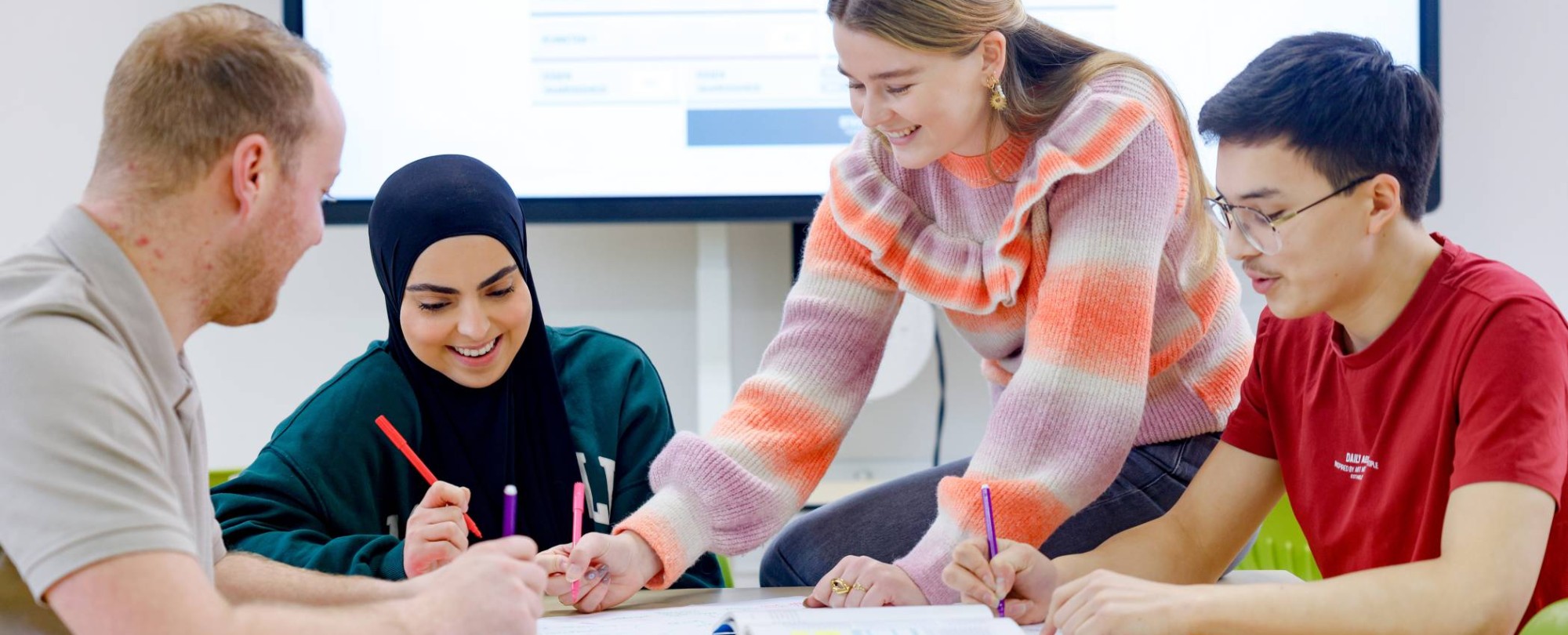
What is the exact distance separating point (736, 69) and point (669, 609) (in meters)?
1.41

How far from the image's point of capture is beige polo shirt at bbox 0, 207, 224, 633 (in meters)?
0.77

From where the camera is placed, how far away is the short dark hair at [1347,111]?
4.01ft

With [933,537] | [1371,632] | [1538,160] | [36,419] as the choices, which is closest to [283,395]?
[933,537]

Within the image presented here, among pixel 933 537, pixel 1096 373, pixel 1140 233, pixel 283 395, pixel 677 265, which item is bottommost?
pixel 283 395

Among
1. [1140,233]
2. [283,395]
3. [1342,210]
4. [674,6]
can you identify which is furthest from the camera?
[283,395]

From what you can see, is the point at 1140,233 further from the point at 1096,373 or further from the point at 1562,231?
the point at 1562,231

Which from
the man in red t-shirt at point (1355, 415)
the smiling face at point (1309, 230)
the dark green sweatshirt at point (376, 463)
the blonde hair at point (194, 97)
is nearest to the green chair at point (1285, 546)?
the man in red t-shirt at point (1355, 415)

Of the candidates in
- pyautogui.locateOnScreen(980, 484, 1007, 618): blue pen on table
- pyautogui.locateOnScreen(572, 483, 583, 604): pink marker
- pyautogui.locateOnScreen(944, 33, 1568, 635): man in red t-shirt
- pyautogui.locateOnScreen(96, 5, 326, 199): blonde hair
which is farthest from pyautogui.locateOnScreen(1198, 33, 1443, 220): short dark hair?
pyautogui.locateOnScreen(96, 5, 326, 199): blonde hair

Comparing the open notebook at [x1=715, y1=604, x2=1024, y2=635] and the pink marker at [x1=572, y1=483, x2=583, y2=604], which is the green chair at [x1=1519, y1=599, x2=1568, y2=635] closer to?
the open notebook at [x1=715, y1=604, x2=1024, y2=635]

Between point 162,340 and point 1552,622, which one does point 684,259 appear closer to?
point 162,340

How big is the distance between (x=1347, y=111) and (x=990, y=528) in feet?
1.68

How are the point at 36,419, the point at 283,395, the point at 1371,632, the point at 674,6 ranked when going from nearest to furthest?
the point at 36,419, the point at 1371,632, the point at 674,6, the point at 283,395

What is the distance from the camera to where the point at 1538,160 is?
2.69m

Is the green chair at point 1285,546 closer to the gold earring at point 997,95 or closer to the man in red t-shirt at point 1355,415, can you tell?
the man in red t-shirt at point 1355,415
